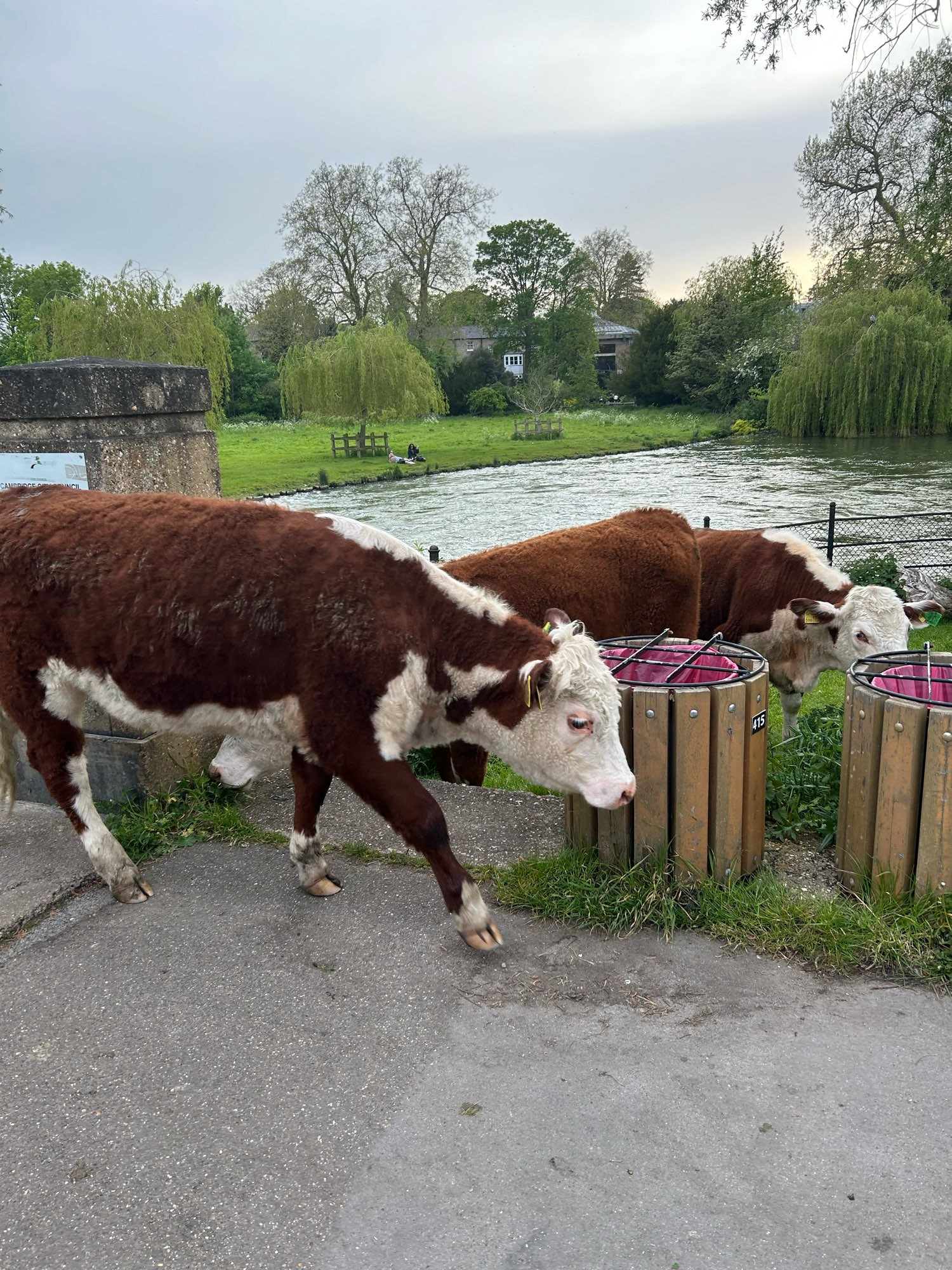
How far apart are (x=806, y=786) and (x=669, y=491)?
24.7m

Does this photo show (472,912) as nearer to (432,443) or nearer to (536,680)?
(536,680)

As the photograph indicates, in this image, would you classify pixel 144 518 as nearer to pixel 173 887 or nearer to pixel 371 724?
pixel 371 724

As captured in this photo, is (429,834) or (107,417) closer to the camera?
(429,834)

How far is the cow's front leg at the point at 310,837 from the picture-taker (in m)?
4.26

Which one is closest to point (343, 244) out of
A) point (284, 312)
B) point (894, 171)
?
point (284, 312)

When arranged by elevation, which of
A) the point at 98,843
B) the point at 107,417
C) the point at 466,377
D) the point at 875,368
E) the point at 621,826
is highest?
the point at 466,377

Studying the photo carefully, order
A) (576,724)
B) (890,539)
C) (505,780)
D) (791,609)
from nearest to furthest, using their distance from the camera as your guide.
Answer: (576,724) → (791,609) → (505,780) → (890,539)

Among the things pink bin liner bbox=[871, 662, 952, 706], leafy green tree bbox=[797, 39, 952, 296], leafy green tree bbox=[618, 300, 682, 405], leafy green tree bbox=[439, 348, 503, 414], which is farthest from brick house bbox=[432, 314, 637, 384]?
pink bin liner bbox=[871, 662, 952, 706]

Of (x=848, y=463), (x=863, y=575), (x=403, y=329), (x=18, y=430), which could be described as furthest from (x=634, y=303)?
(x=18, y=430)

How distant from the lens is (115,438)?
16.6 ft

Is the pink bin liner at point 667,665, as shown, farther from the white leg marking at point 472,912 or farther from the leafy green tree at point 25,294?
the leafy green tree at point 25,294

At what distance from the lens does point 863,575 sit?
11930mm

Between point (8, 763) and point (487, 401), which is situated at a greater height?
point (487, 401)

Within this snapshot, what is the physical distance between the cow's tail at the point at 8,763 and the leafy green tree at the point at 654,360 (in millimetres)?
62575
